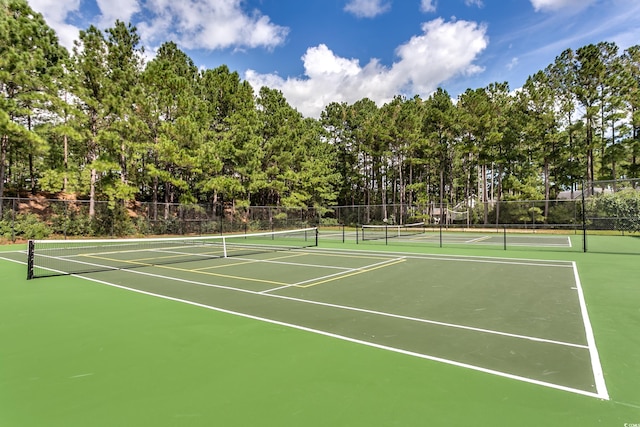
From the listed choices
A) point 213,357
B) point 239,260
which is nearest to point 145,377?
point 213,357

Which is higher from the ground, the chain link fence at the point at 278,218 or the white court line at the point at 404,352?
the chain link fence at the point at 278,218

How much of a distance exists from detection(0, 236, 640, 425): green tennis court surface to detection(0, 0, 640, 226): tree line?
18857mm

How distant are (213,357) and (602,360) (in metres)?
4.40

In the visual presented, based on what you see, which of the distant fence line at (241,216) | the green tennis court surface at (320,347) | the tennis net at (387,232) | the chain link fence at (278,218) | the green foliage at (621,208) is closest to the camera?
the green tennis court surface at (320,347)

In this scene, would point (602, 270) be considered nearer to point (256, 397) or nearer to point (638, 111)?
point (256, 397)

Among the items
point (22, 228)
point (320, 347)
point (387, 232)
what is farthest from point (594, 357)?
point (22, 228)

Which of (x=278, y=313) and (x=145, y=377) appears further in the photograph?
(x=278, y=313)

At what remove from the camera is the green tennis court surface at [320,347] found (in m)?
2.87

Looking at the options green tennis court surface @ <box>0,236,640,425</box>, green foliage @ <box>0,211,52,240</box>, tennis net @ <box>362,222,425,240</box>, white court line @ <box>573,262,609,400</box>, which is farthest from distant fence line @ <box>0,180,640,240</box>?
green tennis court surface @ <box>0,236,640,425</box>

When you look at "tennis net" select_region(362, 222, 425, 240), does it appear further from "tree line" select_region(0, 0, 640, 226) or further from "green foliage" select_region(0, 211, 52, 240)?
"green foliage" select_region(0, 211, 52, 240)

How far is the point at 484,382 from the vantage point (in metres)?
3.23

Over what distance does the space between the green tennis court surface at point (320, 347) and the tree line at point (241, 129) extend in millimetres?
18857

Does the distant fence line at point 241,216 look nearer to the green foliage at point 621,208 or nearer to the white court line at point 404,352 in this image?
the green foliage at point 621,208

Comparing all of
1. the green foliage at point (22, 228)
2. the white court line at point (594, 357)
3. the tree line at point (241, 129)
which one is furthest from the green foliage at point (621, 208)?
the green foliage at point (22, 228)
